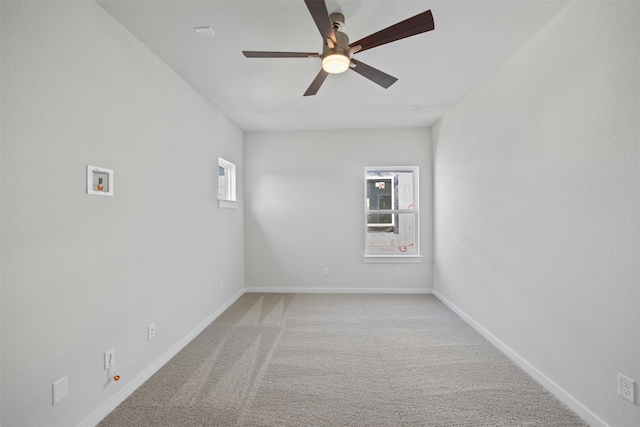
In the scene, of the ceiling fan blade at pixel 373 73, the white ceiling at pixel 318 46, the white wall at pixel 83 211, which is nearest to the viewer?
the white wall at pixel 83 211

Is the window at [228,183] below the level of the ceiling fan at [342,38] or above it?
below

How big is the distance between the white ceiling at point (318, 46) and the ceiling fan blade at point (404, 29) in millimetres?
266

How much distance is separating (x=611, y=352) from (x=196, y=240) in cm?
Answer: 328

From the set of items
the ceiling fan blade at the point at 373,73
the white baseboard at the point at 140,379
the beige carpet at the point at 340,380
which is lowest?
the beige carpet at the point at 340,380

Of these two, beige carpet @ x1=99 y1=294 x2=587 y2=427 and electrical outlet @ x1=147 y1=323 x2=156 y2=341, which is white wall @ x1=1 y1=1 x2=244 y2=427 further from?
beige carpet @ x1=99 y1=294 x2=587 y2=427

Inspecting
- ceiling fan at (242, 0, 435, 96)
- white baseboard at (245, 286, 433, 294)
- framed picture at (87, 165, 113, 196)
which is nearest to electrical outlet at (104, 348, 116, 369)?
framed picture at (87, 165, 113, 196)

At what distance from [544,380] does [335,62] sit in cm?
261

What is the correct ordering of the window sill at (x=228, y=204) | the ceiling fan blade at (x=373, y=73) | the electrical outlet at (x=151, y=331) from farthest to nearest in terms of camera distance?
1. the window sill at (x=228, y=204)
2. the electrical outlet at (x=151, y=331)
3. the ceiling fan blade at (x=373, y=73)

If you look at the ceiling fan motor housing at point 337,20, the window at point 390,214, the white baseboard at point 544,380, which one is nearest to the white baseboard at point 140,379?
the window at point 390,214

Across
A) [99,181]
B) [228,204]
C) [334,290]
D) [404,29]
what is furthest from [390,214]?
[99,181]

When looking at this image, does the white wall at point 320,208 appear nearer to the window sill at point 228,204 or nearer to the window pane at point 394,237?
the window pane at point 394,237

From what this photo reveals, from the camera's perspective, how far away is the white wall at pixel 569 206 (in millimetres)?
1634

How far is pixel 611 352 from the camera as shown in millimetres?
1721

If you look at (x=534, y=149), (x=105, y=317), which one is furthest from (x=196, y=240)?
(x=534, y=149)
